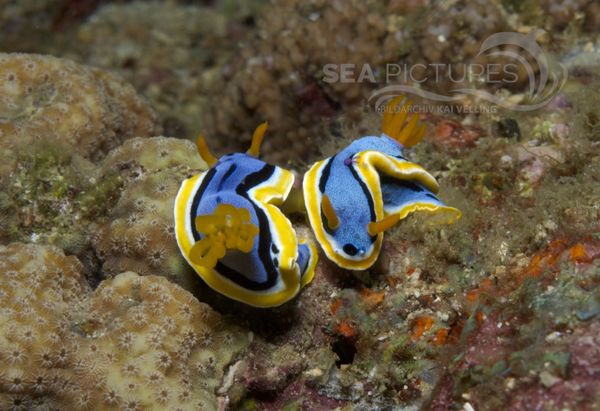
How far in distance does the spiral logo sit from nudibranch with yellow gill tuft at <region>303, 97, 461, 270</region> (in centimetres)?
158

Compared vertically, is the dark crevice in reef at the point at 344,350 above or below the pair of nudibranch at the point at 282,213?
below

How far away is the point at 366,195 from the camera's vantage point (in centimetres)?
366

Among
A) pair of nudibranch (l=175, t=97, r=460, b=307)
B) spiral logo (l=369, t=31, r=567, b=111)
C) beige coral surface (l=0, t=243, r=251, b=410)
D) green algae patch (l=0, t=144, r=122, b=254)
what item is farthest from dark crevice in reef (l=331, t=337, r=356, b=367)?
spiral logo (l=369, t=31, r=567, b=111)

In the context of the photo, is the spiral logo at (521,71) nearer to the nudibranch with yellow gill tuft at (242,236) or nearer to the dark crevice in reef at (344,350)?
the nudibranch with yellow gill tuft at (242,236)

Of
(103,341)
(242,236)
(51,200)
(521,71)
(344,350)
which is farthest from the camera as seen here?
(521,71)

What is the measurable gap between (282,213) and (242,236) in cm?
66

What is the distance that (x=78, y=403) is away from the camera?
10.0 feet

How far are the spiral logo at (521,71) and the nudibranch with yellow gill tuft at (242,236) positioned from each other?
229 centimetres

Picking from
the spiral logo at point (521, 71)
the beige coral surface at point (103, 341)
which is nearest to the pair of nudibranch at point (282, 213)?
the beige coral surface at point (103, 341)

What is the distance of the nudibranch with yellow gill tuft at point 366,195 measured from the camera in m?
3.55

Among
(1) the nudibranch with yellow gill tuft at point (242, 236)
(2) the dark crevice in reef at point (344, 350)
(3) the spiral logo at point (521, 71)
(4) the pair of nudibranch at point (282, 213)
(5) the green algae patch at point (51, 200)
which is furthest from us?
(3) the spiral logo at point (521, 71)

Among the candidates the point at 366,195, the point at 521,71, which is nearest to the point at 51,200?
the point at 366,195

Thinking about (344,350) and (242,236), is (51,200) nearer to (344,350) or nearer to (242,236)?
(242,236)

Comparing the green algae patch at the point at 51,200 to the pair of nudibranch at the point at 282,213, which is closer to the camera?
the pair of nudibranch at the point at 282,213
